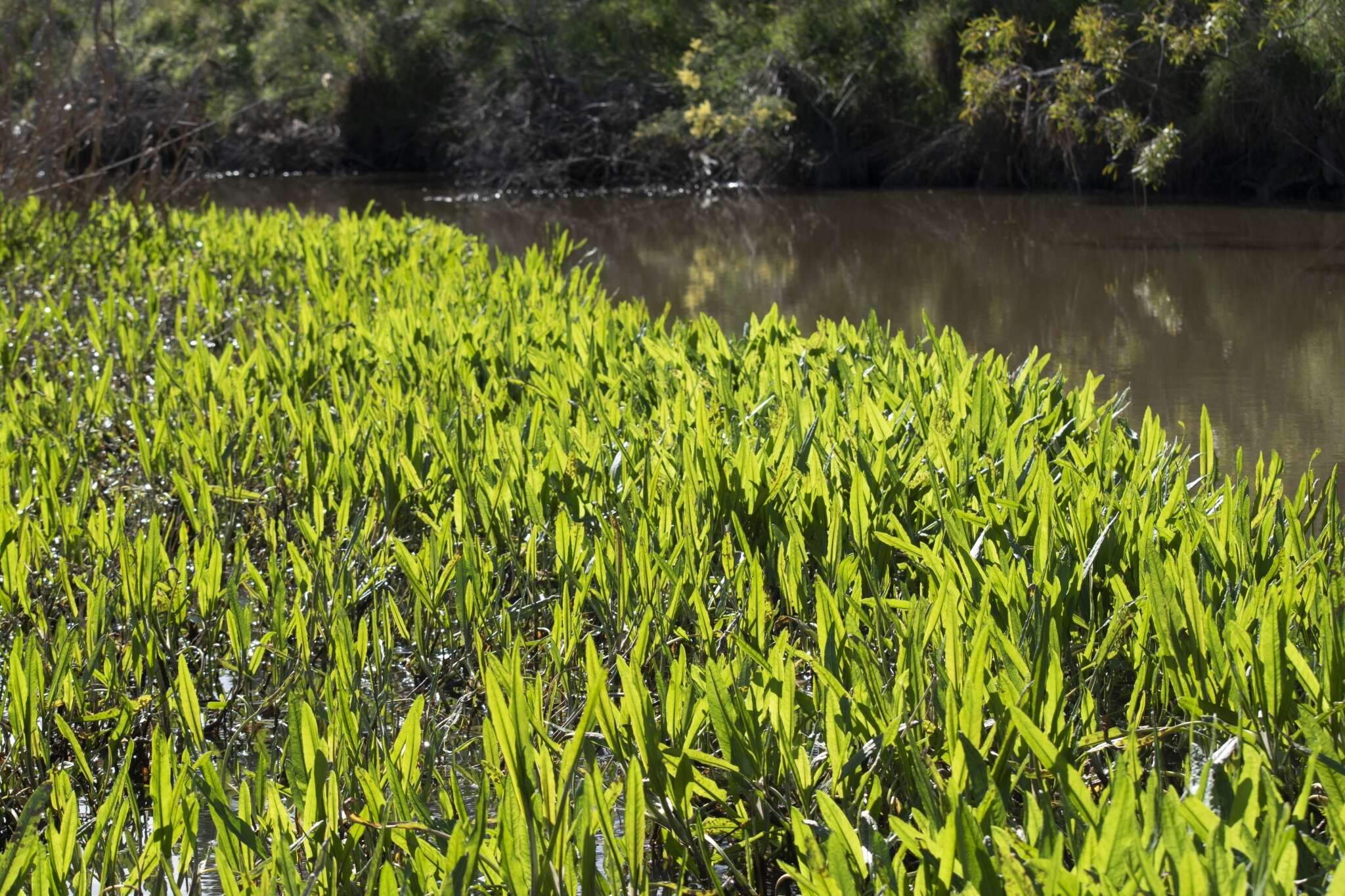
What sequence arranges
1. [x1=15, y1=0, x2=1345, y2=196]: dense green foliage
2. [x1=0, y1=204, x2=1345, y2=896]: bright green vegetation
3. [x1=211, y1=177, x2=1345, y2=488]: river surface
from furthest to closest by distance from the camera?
[x1=15, y1=0, x2=1345, y2=196]: dense green foliage
[x1=211, y1=177, x2=1345, y2=488]: river surface
[x1=0, y1=204, x2=1345, y2=896]: bright green vegetation

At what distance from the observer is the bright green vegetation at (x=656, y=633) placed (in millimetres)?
1467

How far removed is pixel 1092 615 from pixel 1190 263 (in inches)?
295

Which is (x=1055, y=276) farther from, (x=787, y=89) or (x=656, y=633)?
(x=787, y=89)

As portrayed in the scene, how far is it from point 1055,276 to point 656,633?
6.98 m

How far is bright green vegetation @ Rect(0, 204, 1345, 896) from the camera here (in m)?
1.47

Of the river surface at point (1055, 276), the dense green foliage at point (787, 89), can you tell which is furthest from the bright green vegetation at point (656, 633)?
the dense green foliage at point (787, 89)

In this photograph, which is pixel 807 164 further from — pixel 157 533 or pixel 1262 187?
pixel 157 533

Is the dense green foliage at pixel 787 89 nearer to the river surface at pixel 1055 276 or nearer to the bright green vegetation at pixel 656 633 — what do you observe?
the river surface at pixel 1055 276

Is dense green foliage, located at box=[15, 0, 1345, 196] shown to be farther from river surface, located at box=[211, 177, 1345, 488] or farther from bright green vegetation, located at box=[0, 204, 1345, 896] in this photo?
bright green vegetation, located at box=[0, 204, 1345, 896]

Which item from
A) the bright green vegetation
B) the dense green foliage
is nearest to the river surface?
the dense green foliage

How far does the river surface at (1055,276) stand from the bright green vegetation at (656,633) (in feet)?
5.44

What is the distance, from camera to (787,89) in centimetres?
1584

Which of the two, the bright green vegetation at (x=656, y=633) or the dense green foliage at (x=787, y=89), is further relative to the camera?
the dense green foliage at (x=787, y=89)

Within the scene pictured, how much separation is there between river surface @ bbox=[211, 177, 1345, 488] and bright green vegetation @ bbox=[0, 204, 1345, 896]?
166cm
